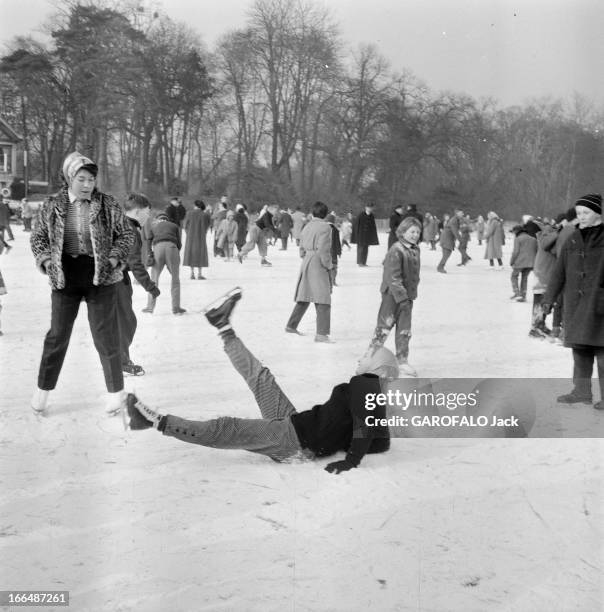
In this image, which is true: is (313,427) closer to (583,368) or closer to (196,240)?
(583,368)

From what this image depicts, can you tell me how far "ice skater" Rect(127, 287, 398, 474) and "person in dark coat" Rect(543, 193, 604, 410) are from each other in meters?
1.57

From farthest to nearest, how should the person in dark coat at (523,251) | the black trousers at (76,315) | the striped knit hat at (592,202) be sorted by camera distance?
the person in dark coat at (523,251)
the striped knit hat at (592,202)
the black trousers at (76,315)

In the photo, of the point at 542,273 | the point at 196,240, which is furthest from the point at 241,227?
the point at 542,273

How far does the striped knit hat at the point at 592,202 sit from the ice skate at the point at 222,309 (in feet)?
6.46

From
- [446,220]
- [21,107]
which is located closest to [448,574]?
[21,107]

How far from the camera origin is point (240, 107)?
605 cm

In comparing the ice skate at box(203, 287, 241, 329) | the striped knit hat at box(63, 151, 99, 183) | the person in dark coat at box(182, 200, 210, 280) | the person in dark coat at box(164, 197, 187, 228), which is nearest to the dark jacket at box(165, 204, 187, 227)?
the person in dark coat at box(164, 197, 187, 228)

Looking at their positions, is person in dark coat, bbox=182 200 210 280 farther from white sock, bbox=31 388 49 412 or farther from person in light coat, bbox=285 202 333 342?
white sock, bbox=31 388 49 412

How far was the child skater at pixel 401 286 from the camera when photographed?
5426 millimetres

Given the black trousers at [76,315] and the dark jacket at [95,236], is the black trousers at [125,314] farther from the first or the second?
the dark jacket at [95,236]

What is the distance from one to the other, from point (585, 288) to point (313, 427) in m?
2.03

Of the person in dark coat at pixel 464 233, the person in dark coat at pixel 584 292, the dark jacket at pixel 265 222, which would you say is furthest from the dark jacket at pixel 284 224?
the person in dark coat at pixel 584 292

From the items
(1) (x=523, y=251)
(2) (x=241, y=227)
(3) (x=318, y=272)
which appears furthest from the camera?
(2) (x=241, y=227)

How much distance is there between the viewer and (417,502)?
2941 mm
